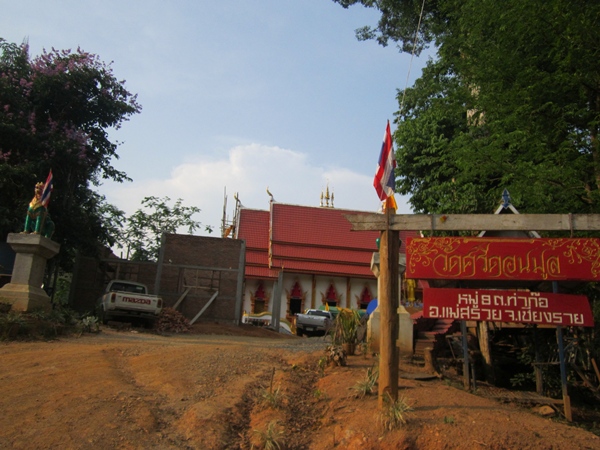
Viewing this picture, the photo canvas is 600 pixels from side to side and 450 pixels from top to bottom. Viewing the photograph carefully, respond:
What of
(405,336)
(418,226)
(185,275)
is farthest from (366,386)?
(185,275)

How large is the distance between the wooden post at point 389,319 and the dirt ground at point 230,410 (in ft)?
1.12

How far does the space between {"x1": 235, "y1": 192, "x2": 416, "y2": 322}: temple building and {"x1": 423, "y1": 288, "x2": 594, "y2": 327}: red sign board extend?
2244cm

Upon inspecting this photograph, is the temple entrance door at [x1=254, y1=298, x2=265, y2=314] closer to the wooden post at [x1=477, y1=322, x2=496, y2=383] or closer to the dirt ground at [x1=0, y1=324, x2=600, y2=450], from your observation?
the wooden post at [x1=477, y1=322, x2=496, y2=383]

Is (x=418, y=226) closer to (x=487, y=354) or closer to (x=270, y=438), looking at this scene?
(x=270, y=438)

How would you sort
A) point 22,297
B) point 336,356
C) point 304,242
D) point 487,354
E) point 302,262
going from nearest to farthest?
point 336,356, point 487,354, point 22,297, point 302,262, point 304,242

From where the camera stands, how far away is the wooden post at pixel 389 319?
645 cm

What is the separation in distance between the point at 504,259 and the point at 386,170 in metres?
2.07

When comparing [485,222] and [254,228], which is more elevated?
[254,228]

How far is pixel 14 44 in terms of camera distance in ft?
62.7

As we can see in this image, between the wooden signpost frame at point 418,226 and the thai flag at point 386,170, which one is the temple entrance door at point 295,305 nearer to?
the thai flag at point 386,170

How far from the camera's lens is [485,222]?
22.7 ft

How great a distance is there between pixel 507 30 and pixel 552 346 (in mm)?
6123

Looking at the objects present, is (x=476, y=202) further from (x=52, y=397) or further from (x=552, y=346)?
(x=52, y=397)

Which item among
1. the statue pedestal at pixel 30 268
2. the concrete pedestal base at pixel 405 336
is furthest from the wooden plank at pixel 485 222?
the statue pedestal at pixel 30 268
